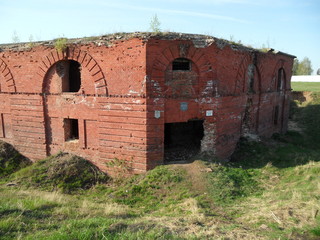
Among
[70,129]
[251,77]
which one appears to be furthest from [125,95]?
[251,77]

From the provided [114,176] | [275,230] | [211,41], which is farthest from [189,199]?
[211,41]

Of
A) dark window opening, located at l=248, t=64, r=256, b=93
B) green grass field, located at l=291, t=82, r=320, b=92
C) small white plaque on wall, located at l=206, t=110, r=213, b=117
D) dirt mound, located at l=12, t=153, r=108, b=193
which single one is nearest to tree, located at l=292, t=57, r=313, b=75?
green grass field, located at l=291, t=82, r=320, b=92

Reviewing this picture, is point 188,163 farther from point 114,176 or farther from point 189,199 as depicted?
point 114,176

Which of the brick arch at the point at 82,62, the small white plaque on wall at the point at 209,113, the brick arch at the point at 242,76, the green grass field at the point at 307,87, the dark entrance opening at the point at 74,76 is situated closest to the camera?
the brick arch at the point at 82,62

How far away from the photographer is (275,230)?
17.9ft

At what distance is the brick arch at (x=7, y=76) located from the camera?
12.1m

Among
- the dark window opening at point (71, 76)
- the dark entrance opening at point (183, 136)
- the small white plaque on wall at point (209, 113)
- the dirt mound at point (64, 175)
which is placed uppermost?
the dark window opening at point (71, 76)

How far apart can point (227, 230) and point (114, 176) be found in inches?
240

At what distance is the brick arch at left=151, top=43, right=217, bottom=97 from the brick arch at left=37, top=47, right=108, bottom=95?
2234 mm

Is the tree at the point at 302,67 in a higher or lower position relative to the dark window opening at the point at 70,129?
higher

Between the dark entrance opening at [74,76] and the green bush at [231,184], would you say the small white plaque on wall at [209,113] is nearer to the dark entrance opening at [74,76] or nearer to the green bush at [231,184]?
the green bush at [231,184]

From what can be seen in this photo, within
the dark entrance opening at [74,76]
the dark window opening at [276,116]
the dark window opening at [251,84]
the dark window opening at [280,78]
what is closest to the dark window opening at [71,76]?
the dark entrance opening at [74,76]

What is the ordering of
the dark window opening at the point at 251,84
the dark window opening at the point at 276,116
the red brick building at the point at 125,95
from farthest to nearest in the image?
the dark window opening at the point at 276,116 → the dark window opening at the point at 251,84 → the red brick building at the point at 125,95

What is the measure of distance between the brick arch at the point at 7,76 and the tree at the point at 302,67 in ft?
252
